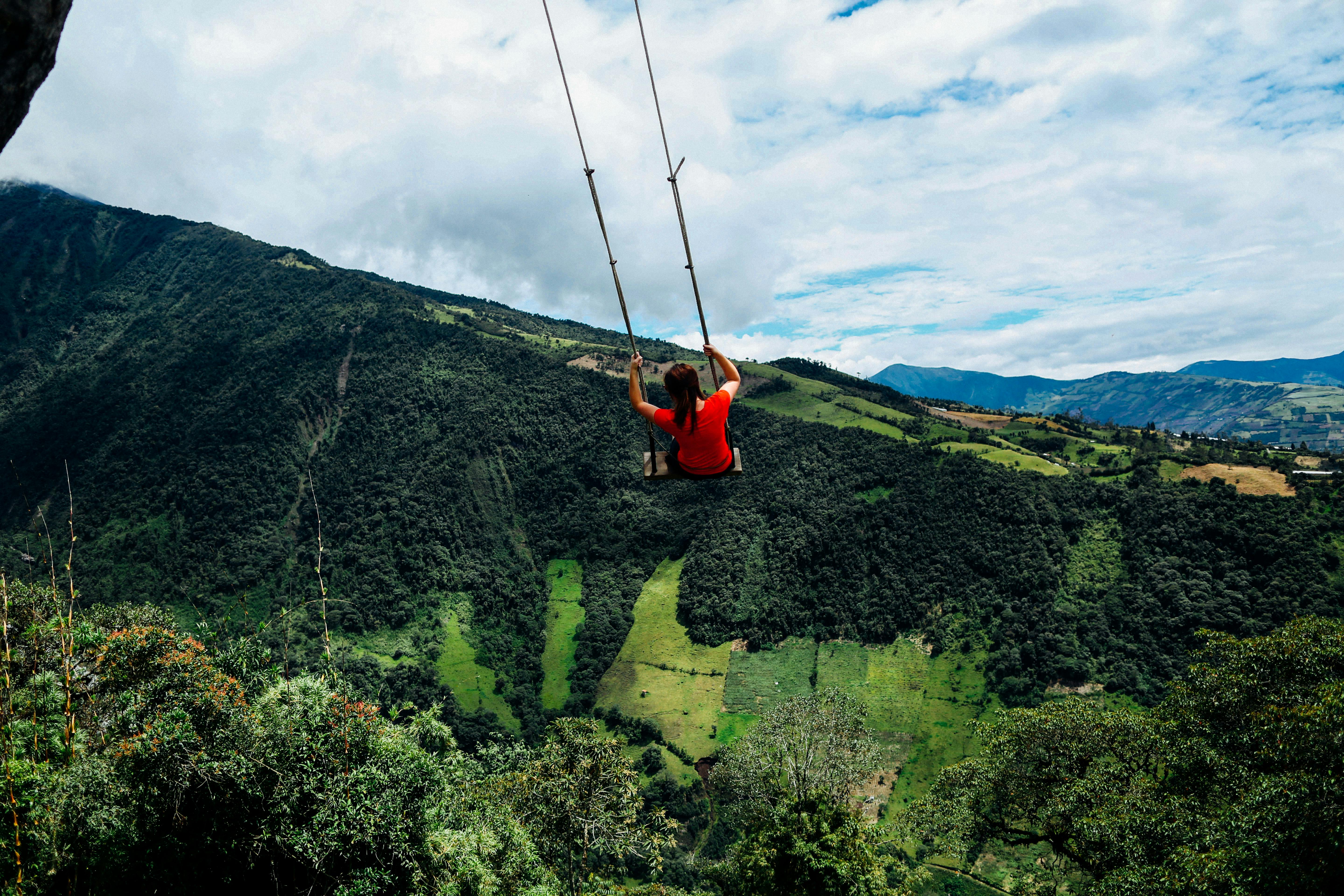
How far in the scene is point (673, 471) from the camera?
6.82m

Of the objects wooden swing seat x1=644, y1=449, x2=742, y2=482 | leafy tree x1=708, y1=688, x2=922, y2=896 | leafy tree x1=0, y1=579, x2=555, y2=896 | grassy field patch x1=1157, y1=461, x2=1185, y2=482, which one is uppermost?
wooden swing seat x1=644, y1=449, x2=742, y2=482

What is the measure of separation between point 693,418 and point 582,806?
1934cm

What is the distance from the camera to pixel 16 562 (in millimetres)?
84750

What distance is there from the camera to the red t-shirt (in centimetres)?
594

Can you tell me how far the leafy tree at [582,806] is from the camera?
20516mm

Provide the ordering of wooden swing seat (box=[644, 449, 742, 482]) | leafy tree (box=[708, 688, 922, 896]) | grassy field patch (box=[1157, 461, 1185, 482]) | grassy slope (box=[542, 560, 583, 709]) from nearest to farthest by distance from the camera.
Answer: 1. wooden swing seat (box=[644, 449, 742, 482])
2. leafy tree (box=[708, 688, 922, 896])
3. grassy field patch (box=[1157, 461, 1185, 482])
4. grassy slope (box=[542, 560, 583, 709])

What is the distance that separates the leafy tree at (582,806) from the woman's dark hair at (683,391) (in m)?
18.3

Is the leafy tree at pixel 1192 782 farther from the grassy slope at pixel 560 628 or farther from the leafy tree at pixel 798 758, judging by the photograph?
the grassy slope at pixel 560 628

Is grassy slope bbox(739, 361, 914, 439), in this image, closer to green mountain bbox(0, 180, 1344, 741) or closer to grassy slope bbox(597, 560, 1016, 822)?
green mountain bbox(0, 180, 1344, 741)

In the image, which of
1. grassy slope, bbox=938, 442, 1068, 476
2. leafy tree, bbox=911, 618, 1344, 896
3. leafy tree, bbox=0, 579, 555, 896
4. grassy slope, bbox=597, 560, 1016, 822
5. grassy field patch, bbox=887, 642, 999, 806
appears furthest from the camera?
grassy slope, bbox=938, 442, 1068, 476

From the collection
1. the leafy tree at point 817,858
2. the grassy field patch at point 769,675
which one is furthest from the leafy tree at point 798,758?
the grassy field patch at point 769,675

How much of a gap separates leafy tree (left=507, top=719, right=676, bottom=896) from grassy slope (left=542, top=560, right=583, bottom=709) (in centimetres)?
7392

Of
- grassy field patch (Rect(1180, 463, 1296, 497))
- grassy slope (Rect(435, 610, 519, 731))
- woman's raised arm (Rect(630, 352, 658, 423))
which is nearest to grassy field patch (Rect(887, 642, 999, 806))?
grassy field patch (Rect(1180, 463, 1296, 497))

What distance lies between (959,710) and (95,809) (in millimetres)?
77057
